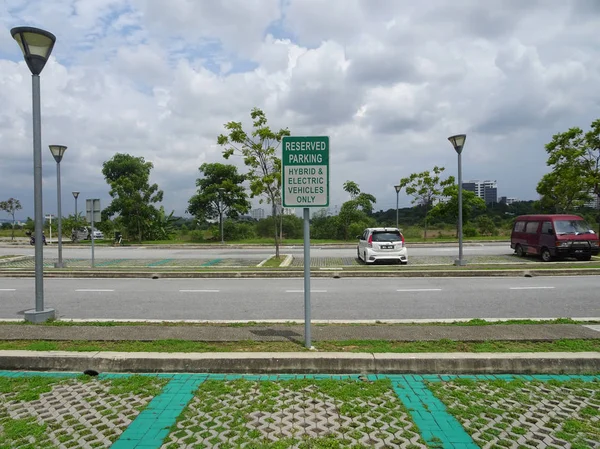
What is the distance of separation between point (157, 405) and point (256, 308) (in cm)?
498

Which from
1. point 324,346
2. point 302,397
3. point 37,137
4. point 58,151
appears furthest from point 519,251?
→ point 58,151

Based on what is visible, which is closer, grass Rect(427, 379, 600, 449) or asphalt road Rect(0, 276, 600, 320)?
grass Rect(427, 379, 600, 449)

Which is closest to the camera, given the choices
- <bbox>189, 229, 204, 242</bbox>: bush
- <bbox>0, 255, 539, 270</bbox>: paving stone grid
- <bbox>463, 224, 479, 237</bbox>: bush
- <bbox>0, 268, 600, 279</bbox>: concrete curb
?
<bbox>0, 268, 600, 279</bbox>: concrete curb

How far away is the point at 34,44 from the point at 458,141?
13728mm

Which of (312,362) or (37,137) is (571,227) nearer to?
(312,362)

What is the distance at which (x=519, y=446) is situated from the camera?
313 centimetres

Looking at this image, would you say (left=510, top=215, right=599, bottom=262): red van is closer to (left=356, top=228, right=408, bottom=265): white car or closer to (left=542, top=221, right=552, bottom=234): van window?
(left=542, top=221, right=552, bottom=234): van window

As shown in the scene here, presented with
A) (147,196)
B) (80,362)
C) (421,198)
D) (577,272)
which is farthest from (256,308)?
(147,196)

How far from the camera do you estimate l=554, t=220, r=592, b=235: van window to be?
17.4m

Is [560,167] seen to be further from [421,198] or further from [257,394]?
[257,394]

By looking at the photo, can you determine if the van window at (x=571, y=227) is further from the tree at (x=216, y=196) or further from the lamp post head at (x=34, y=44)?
the tree at (x=216, y=196)

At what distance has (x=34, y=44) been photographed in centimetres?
684

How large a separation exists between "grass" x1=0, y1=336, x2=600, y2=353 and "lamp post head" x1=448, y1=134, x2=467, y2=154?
11.4m

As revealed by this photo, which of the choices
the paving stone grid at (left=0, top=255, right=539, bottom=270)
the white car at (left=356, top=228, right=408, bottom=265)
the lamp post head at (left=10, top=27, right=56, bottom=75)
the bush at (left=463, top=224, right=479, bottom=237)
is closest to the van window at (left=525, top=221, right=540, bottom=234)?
the paving stone grid at (left=0, top=255, right=539, bottom=270)
